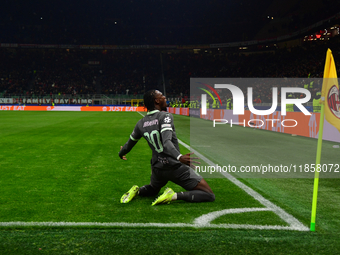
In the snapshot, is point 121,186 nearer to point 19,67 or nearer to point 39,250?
point 39,250

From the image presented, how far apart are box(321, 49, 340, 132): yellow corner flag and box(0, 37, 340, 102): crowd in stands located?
45912 mm

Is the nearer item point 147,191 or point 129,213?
point 129,213

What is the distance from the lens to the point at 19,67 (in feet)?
203

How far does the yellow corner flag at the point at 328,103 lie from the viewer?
3346 millimetres

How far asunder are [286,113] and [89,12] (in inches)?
2453

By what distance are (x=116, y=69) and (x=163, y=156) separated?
205ft

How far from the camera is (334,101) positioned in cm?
375

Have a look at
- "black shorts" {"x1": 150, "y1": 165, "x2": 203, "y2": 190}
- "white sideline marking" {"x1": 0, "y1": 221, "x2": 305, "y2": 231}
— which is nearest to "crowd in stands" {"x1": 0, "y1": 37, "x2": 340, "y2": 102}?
"black shorts" {"x1": 150, "y1": 165, "x2": 203, "y2": 190}

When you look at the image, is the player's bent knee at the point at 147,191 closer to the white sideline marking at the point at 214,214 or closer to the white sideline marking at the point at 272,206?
the white sideline marking at the point at 214,214

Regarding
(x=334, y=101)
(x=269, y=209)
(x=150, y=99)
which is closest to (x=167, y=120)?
(x=150, y=99)

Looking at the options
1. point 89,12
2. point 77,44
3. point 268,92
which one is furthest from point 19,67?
point 268,92

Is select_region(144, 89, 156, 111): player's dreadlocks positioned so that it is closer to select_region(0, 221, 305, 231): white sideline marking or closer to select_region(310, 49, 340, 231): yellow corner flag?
select_region(0, 221, 305, 231): white sideline marking

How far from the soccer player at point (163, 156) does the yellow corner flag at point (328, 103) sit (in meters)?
1.62

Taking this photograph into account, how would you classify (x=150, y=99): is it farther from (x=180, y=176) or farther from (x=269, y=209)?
(x=269, y=209)
